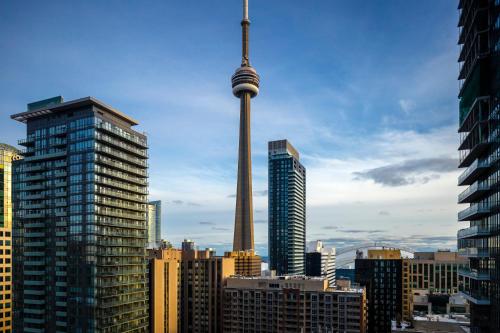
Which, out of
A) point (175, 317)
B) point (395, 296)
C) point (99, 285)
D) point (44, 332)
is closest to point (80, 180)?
point (99, 285)

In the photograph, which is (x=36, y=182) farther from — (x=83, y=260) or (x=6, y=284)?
(x=6, y=284)

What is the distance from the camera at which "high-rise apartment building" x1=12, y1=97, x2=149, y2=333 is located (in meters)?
118

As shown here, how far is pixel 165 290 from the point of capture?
172125 millimetres

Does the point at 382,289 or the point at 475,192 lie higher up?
the point at 475,192

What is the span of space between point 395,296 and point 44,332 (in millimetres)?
151962

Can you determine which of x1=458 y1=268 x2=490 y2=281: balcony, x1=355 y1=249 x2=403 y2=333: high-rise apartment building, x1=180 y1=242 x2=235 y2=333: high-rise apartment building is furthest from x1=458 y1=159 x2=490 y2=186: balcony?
x1=180 y1=242 x2=235 y2=333: high-rise apartment building

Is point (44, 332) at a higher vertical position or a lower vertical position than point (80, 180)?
lower

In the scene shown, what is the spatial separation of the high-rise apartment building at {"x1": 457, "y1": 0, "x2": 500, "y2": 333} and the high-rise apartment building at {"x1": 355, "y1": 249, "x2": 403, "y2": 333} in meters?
120

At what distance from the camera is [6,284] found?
148 meters

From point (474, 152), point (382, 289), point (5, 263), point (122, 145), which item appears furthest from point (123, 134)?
point (382, 289)

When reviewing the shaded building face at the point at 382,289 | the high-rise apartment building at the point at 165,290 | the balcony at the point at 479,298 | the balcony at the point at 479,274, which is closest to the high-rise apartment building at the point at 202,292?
the high-rise apartment building at the point at 165,290

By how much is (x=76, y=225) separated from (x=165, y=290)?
213 ft

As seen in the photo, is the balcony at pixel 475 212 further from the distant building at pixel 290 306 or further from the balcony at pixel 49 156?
the balcony at pixel 49 156

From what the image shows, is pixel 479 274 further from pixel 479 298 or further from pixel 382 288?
pixel 382 288
